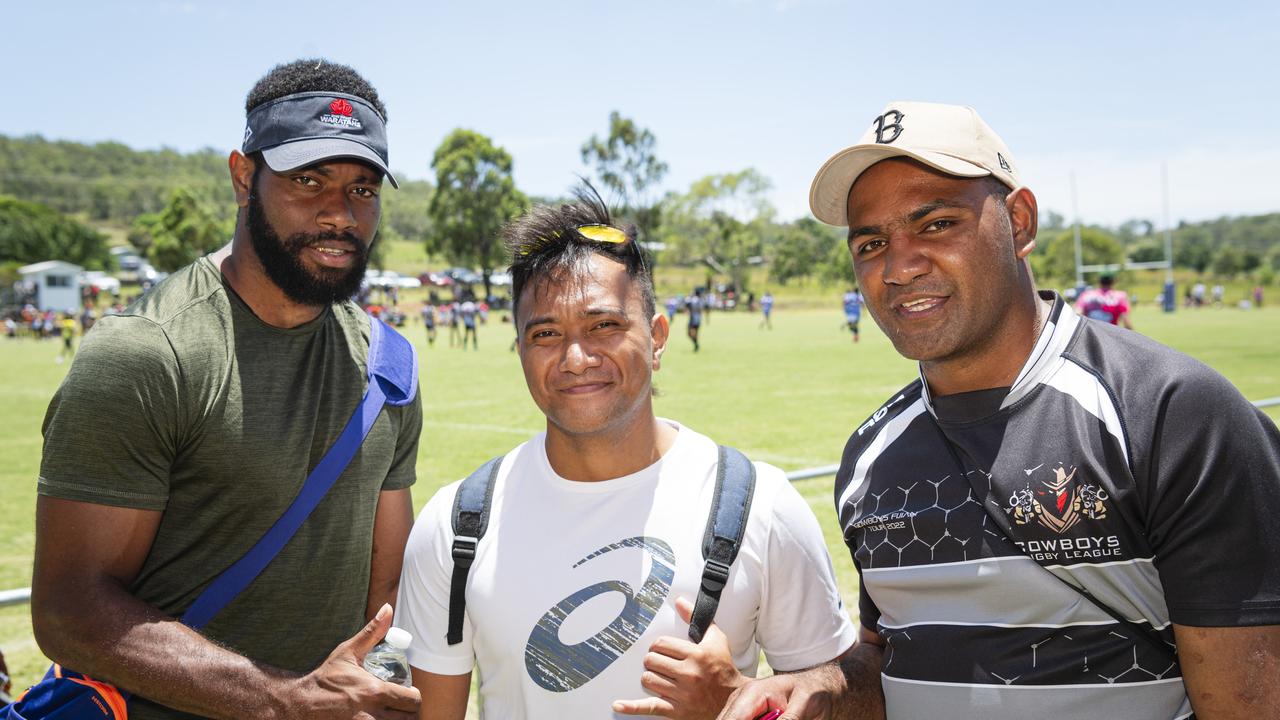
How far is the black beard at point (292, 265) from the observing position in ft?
9.20

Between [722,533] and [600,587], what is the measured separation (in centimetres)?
35

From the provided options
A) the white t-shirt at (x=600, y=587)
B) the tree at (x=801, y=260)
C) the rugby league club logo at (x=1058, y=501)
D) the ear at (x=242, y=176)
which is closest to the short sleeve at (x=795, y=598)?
the white t-shirt at (x=600, y=587)

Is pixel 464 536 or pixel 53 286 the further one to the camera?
pixel 53 286

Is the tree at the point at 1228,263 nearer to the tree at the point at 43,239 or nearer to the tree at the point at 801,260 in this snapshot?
the tree at the point at 801,260

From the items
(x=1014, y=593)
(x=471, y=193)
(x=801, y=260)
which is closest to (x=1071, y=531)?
(x=1014, y=593)

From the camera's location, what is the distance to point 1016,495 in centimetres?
208

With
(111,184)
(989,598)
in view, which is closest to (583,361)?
(989,598)

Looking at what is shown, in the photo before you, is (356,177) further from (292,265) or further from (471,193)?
(471,193)

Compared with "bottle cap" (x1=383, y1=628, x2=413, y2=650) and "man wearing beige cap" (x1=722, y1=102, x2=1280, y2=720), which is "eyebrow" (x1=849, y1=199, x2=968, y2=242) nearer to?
"man wearing beige cap" (x1=722, y1=102, x2=1280, y2=720)

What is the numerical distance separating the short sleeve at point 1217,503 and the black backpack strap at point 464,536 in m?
1.63

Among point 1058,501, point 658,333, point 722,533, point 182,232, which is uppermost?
point 182,232

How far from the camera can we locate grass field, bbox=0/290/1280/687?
28.5ft

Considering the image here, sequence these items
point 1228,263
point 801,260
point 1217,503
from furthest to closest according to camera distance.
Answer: point 1228,263, point 801,260, point 1217,503

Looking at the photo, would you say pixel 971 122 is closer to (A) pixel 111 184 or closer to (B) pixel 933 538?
(B) pixel 933 538
